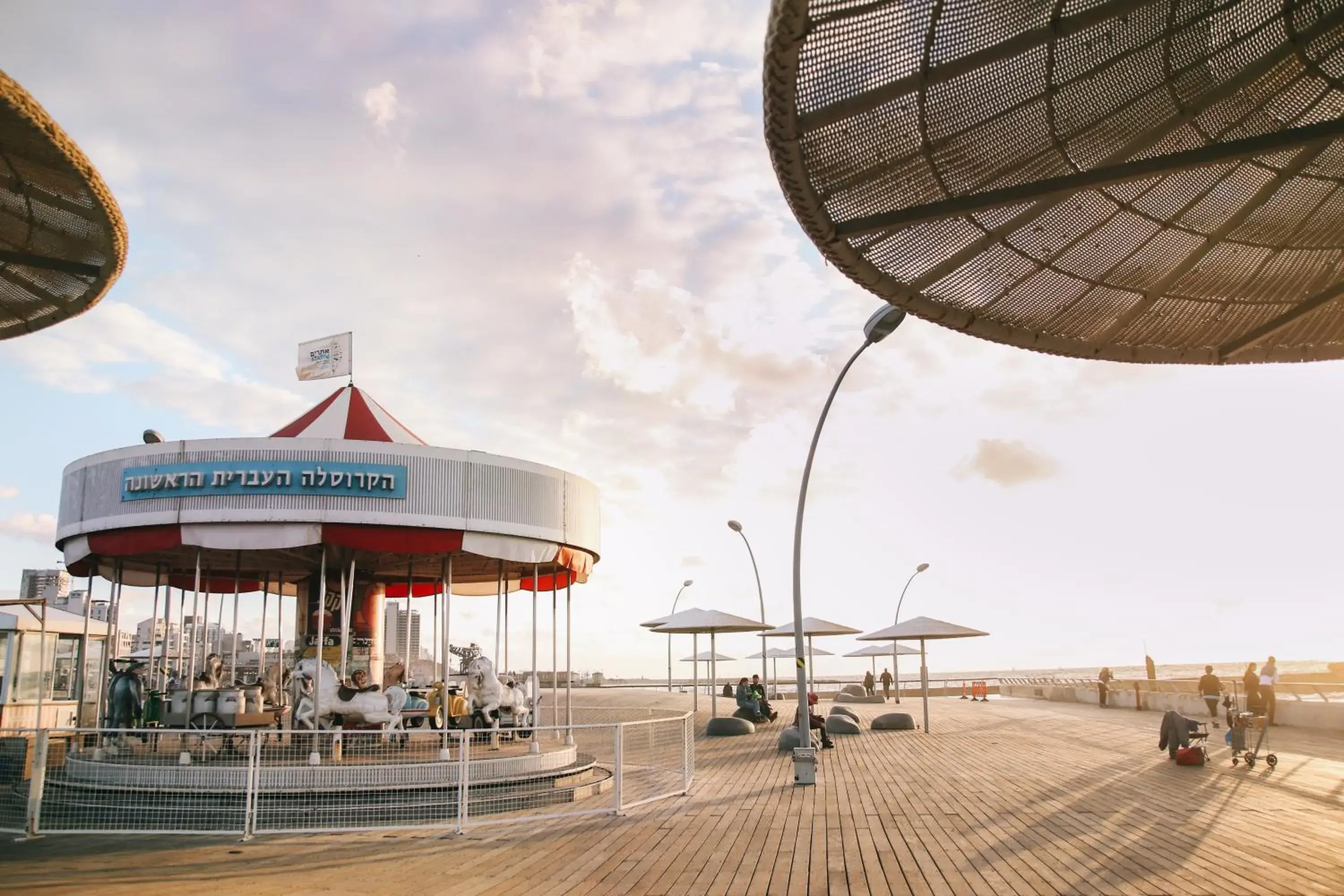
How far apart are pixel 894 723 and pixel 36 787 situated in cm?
2009

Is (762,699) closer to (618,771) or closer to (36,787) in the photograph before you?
(618,771)

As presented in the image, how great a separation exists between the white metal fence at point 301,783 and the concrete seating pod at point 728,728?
860 cm

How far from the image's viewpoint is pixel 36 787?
1131cm

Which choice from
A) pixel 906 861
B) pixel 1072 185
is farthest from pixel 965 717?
pixel 1072 185

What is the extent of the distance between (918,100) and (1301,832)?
9.01 metres

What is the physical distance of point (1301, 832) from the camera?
416 inches

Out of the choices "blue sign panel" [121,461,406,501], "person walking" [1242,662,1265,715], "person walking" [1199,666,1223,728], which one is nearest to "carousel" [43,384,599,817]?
"blue sign panel" [121,461,406,501]

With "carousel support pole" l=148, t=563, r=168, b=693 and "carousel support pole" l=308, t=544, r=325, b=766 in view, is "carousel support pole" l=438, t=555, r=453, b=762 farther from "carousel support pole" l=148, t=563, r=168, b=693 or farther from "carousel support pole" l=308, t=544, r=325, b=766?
"carousel support pole" l=148, t=563, r=168, b=693

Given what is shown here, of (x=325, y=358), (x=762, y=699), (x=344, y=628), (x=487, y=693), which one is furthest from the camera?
(x=762, y=699)

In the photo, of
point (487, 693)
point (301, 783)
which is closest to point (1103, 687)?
point (487, 693)

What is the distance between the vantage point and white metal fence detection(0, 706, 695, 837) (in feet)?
38.7

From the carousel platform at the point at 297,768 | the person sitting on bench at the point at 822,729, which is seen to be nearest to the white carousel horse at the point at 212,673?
the carousel platform at the point at 297,768

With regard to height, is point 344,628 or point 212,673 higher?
point 344,628

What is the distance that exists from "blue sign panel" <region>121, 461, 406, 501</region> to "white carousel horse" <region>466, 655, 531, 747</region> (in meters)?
3.45
